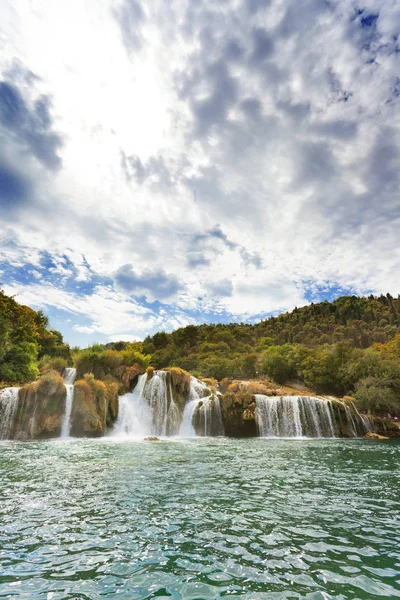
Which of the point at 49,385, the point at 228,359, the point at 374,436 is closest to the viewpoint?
the point at 49,385

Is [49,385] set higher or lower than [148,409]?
higher

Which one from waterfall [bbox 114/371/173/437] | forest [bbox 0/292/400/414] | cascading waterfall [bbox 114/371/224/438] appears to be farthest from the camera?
forest [bbox 0/292/400/414]

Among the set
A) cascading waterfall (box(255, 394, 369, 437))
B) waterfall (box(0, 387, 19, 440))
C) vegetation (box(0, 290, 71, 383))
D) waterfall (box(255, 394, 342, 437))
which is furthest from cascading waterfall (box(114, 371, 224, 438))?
vegetation (box(0, 290, 71, 383))

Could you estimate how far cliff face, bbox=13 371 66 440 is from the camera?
27391mm

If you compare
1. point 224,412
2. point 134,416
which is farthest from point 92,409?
point 224,412

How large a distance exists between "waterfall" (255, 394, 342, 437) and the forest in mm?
6797

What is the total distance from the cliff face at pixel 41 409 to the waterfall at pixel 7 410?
311mm

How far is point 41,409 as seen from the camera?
28281mm

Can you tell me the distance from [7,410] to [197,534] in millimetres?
26646

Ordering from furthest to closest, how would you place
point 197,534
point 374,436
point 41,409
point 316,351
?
point 316,351, point 374,436, point 41,409, point 197,534

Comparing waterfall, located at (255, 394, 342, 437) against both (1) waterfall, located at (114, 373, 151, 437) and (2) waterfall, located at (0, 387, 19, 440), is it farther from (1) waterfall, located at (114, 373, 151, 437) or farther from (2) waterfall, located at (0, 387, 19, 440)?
(2) waterfall, located at (0, 387, 19, 440)

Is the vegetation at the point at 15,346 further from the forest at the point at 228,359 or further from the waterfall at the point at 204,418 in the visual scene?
the waterfall at the point at 204,418

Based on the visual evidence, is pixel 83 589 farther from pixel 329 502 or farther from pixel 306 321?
pixel 306 321

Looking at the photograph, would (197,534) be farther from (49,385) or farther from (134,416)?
(134,416)
